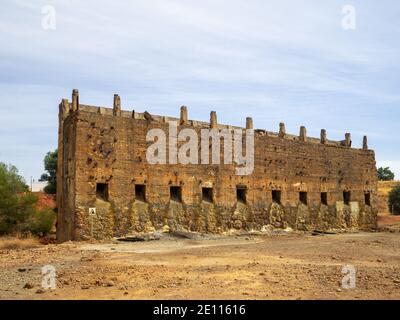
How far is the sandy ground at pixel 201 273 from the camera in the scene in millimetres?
8375

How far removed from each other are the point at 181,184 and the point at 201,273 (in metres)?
11.3

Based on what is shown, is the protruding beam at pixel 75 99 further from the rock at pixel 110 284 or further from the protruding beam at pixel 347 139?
the protruding beam at pixel 347 139

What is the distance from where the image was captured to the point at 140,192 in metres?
20.7

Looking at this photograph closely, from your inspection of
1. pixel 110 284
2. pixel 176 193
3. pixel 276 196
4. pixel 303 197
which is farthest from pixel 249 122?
pixel 110 284

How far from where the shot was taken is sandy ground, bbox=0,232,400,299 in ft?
27.5

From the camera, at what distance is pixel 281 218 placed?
25469mm

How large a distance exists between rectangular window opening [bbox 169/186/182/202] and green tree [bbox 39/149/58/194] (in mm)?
29049

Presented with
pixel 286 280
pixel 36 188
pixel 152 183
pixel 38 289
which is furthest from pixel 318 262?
pixel 36 188

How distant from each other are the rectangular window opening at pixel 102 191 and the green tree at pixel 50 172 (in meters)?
30.0

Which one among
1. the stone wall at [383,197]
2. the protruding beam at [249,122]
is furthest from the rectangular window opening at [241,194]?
the stone wall at [383,197]

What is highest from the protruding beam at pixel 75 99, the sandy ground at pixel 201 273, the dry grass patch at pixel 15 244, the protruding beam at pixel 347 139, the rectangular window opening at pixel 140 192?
the protruding beam at pixel 75 99

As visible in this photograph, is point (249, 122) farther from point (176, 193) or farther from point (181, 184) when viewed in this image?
point (176, 193)

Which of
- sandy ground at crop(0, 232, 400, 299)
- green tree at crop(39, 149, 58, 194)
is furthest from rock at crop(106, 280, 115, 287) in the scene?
green tree at crop(39, 149, 58, 194)

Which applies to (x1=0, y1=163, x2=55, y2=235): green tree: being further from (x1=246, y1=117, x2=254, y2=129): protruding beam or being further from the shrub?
(x1=246, y1=117, x2=254, y2=129): protruding beam
